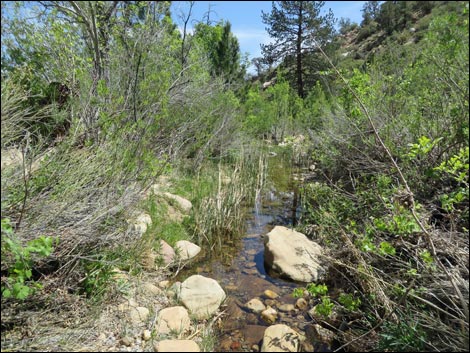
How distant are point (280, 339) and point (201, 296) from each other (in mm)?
1043

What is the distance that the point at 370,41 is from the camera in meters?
27.5

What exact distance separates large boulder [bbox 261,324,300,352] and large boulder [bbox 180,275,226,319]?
72cm

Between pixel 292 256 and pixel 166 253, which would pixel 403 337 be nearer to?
pixel 292 256

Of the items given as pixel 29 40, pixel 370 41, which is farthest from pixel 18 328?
pixel 370 41

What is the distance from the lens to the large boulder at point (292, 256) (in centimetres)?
425

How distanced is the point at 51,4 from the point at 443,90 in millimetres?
5032

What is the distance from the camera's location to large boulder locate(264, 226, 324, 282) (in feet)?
14.0

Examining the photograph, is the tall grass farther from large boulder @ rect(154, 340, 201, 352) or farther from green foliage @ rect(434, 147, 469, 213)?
green foliage @ rect(434, 147, 469, 213)

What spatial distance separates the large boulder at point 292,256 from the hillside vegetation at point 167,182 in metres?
0.29

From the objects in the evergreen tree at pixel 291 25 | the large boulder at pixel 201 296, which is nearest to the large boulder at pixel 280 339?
the large boulder at pixel 201 296

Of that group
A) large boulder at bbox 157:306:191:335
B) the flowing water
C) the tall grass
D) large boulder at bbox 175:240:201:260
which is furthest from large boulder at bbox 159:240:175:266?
large boulder at bbox 157:306:191:335

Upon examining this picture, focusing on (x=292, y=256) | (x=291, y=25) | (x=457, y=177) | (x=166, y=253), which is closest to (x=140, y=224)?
(x=166, y=253)

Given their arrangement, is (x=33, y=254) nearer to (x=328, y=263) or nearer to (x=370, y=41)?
(x=328, y=263)

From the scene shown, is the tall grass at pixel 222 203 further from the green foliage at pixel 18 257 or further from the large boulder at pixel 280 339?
the green foliage at pixel 18 257
